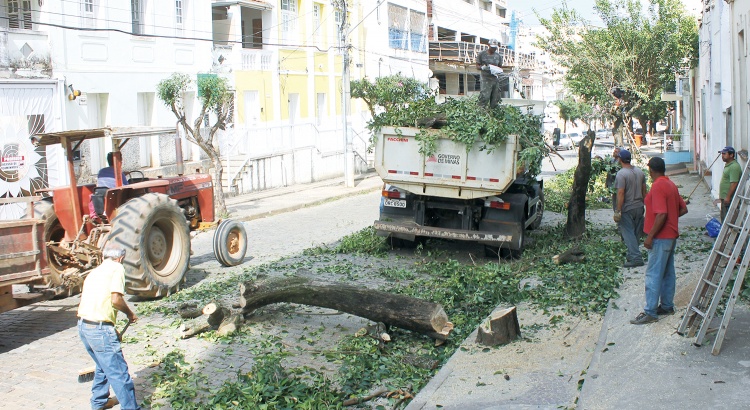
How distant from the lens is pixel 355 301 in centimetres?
810

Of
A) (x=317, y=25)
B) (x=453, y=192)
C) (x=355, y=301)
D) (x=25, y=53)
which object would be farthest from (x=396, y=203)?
(x=317, y=25)

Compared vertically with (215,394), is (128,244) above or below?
above

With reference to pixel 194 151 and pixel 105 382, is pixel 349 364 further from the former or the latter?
pixel 194 151

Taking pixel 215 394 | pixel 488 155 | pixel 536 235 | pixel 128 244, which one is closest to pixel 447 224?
pixel 488 155

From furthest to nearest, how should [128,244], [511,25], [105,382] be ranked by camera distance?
[511,25]
[128,244]
[105,382]

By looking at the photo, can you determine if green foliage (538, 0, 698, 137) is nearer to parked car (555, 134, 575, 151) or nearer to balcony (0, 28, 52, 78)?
parked car (555, 134, 575, 151)

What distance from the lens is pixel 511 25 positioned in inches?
2354

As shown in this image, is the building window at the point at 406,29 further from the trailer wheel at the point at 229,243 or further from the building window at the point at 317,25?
the trailer wheel at the point at 229,243

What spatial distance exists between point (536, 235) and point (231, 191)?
12060mm

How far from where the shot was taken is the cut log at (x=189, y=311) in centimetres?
863

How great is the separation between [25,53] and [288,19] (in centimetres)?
1402

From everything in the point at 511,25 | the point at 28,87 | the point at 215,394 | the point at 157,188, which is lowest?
the point at 215,394

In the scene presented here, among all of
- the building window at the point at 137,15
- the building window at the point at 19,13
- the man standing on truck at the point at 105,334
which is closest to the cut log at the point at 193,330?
the man standing on truck at the point at 105,334

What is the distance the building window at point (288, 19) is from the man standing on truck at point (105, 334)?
24.4m
